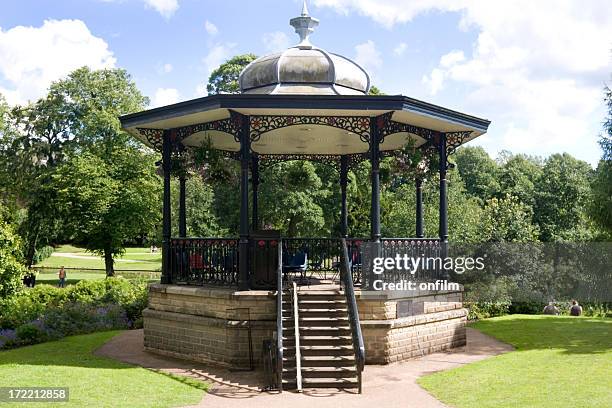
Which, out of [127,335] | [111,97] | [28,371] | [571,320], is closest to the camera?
[28,371]

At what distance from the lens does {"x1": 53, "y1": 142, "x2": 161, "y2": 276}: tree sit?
30.3 m

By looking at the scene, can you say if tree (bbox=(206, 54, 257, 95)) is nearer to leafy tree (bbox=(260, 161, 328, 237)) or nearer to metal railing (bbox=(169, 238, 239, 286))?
leafy tree (bbox=(260, 161, 328, 237))

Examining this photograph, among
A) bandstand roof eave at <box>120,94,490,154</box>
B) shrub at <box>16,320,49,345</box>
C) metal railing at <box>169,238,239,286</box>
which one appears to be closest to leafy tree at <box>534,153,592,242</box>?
bandstand roof eave at <box>120,94,490,154</box>

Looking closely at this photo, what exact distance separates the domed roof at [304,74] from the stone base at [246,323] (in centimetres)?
461

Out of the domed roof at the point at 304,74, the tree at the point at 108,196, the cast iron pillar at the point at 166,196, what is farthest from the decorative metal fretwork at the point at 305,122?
the tree at the point at 108,196

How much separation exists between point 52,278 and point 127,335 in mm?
29412

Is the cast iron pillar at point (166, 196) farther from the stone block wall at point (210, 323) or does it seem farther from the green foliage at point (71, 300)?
the green foliage at point (71, 300)

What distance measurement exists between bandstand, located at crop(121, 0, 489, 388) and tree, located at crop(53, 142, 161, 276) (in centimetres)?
1726

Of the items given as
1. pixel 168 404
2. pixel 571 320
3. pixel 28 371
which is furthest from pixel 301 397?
pixel 571 320

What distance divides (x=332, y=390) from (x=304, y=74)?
704 centimetres

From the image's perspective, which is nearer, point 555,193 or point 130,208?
point 130,208

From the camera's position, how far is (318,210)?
29438 mm

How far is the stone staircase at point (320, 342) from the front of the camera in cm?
995

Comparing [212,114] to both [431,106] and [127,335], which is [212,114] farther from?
[127,335]
